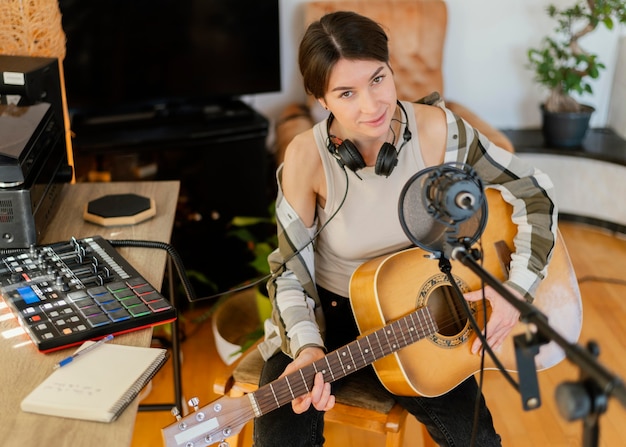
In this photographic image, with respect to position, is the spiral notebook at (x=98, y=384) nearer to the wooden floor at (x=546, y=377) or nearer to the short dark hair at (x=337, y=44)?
Answer: the short dark hair at (x=337, y=44)

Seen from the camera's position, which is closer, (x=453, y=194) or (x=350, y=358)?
(x=453, y=194)

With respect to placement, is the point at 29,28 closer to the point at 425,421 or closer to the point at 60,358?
the point at 60,358

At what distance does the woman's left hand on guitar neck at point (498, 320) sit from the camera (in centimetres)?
154

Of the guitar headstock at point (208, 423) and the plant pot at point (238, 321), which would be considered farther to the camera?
the plant pot at point (238, 321)

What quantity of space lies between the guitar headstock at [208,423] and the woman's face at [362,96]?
1.89 ft

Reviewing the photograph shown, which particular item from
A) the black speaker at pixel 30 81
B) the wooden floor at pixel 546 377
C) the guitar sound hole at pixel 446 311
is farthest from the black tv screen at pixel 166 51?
the guitar sound hole at pixel 446 311

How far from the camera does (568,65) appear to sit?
312 centimetres

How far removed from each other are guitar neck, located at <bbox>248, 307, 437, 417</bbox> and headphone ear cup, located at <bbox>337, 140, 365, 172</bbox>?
0.32m

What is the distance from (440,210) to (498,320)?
0.56 m

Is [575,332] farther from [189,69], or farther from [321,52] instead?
[189,69]

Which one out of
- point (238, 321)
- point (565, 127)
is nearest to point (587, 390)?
point (238, 321)

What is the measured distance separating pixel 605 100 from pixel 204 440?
2805 mm

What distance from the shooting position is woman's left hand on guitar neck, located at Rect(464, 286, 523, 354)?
1.54 metres

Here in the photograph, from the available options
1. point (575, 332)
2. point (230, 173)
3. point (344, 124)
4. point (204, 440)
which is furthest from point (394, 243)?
point (230, 173)
